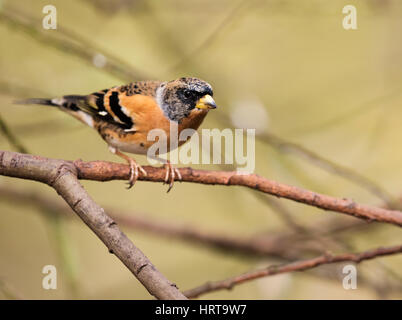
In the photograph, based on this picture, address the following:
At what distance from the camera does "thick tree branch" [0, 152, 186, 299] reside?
1.62 m

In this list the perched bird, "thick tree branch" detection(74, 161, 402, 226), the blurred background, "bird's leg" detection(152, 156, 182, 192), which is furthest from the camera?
the blurred background

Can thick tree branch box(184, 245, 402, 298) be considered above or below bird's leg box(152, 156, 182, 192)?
below

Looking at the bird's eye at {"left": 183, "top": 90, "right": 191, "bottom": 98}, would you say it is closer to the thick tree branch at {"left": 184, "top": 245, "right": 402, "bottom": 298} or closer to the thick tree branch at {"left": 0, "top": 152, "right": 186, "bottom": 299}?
the thick tree branch at {"left": 0, "top": 152, "right": 186, "bottom": 299}

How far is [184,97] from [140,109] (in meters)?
0.40

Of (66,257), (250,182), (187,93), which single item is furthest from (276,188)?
(66,257)

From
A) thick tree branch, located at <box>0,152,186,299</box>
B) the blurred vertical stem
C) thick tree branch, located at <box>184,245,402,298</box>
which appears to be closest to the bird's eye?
thick tree branch, located at <box>0,152,186,299</box>

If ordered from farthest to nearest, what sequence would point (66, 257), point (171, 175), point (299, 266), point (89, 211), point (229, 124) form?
point (66, 257), point (229, 124), point (171, 175), point (299, 266), point (89, 211)

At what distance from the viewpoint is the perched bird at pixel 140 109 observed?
266cm

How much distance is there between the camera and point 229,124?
3268mm

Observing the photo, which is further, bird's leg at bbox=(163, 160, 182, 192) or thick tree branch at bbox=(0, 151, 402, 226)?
bird's leg at bbox=(163, 160, 182, 192)

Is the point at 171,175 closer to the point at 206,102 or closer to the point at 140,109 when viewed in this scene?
the point at 206,102

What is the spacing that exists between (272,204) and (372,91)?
3.88 meters

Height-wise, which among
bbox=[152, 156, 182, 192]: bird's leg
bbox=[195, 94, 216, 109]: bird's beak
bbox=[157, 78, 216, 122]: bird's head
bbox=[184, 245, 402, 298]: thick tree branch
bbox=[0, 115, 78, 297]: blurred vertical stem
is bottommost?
bbox=[184, 245, 402, 298]: thick tree branch
